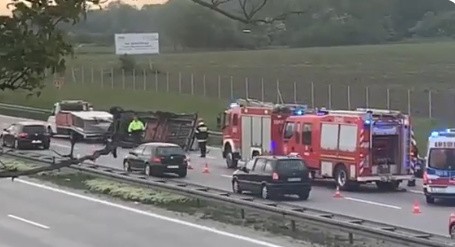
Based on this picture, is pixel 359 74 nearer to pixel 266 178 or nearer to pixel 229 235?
pixel 266 178

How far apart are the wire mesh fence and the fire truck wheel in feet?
22.2

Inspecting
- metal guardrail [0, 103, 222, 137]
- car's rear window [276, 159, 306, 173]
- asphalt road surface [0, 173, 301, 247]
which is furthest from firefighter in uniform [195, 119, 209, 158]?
metal guardrail [0, 103, 222, 137]

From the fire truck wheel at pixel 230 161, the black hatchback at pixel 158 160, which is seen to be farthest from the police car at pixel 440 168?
the fire truck wheel at pixel 230 161

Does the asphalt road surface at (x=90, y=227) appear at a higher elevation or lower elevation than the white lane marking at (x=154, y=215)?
→ lower

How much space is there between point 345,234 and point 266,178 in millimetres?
7578

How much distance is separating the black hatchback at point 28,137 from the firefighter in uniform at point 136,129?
13.1ft

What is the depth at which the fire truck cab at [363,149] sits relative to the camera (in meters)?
31.5

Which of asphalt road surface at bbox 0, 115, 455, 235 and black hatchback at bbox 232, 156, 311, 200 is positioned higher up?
black hatchback at bbox 232, 156, 311, 200

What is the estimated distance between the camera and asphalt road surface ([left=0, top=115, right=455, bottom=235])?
24578 millimetres

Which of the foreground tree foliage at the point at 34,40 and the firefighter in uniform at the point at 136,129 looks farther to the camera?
the firefighter in uniform at the point at 136,129

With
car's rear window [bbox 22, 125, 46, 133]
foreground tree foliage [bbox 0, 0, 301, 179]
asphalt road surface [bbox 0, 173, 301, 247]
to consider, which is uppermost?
foreground tree foliage [bbox 0, 0, 301, 179]

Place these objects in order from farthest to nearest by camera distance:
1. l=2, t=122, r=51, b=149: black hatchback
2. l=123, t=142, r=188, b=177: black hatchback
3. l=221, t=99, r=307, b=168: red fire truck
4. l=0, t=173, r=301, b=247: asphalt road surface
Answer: l=2, t=122, r=51, b=149: black hatchback
l=221, t=99, r=307, b=168: red fire truck
l=123, t=142, r=188, b=177: black hatchback
l=0, t=173, r=301, b=247: asphalt road surface

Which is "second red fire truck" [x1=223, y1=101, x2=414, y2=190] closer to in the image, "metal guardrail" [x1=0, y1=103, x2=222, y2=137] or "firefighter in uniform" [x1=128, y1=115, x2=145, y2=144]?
"firefighter in uniform" [x1=128, y1=115, x2=145, y2=144]

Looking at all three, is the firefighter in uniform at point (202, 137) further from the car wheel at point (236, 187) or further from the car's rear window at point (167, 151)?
the car wheel at point (236, 187)
